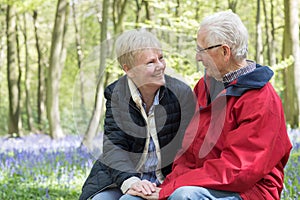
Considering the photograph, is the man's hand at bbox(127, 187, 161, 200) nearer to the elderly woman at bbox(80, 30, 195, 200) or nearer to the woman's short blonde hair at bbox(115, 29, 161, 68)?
the elderly woman at bbox(80, 30, 195, 200)

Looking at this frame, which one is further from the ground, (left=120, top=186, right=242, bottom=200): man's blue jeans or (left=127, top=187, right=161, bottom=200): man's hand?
(left=120, top=186, right=242, bottom=200): man's blue jeans

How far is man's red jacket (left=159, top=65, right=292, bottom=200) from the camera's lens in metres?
3.12

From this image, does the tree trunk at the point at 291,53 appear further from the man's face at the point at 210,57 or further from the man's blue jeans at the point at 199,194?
the man's blue jeans at the point at 199,194

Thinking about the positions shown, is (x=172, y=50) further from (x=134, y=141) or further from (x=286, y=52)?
(x=286, y=52)

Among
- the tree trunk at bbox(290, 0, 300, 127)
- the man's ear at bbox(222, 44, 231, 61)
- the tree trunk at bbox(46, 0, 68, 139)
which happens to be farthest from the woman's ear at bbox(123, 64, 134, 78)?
the tree trunk at bbox(46, 0, 68, 139)

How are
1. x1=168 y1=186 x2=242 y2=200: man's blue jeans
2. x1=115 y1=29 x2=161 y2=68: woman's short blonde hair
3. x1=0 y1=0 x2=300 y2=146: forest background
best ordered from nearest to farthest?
x1=168 y1=186 x2=242 y2=200: man's blue jeans < x1=115 y1=29 x2=161 y2=68: woman's short blonde hair < x1=0 y1=0 x2=300 y2=146: forest background

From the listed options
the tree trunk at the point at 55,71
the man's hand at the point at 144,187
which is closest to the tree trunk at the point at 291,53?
the tree trunk at the point at 55,71

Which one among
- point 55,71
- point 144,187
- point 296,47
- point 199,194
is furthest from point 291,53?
point 199,194

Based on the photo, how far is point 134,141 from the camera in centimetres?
383

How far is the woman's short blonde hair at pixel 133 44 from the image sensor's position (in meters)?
3.73

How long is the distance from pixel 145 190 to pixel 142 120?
20.4 inches

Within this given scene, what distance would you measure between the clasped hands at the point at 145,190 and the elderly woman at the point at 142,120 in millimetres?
154

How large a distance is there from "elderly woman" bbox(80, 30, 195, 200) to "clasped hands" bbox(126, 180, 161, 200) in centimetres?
15

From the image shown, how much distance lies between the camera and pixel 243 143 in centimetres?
315
